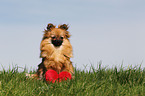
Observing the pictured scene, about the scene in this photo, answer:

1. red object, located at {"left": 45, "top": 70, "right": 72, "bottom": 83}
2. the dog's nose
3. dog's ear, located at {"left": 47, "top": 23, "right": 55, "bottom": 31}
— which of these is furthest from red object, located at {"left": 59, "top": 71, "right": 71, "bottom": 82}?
dog's ear, located at {"left": 47, "top": 23, "right": 55, "bottom": 31}

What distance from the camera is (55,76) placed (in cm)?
556

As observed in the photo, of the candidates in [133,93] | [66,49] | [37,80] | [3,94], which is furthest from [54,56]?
[133,93]

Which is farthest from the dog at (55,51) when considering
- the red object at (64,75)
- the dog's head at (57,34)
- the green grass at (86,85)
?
the green grass at (86,85)

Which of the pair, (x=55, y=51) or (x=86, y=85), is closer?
(x=86, y=85)

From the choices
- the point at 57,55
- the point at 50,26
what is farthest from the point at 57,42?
the point at 50,26

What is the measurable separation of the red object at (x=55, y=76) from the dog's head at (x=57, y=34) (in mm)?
688

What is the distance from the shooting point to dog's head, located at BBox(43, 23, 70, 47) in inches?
224

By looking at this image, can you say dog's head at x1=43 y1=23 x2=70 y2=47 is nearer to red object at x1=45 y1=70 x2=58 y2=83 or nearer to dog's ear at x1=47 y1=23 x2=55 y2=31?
dog's ear at x1=47 y1=23 x2=55 y2=31

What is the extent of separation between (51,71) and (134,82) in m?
2.15

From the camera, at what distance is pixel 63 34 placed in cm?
584

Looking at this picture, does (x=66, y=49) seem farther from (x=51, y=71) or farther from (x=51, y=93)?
(x=51, y=93)

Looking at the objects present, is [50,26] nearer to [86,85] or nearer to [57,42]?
[57,42]

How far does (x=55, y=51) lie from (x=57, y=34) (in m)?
0.42

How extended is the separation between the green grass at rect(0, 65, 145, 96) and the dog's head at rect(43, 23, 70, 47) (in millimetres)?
1006
